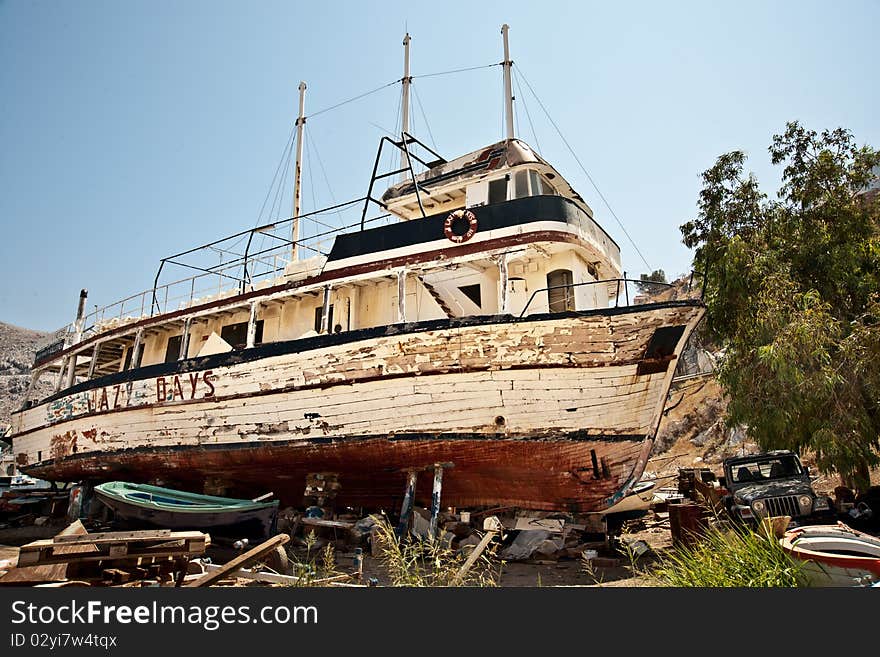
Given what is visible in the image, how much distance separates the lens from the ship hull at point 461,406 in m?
9.23

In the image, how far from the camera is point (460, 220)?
431 inches

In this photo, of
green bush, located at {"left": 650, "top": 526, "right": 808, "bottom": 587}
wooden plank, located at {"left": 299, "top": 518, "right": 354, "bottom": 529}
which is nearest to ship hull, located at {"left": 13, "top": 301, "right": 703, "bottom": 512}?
wooden plank, located at {"left": 299, "top": 518, "right": 354, "bottom": 529}

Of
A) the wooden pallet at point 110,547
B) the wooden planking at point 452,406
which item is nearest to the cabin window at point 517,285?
the wooden planking at point 452,406

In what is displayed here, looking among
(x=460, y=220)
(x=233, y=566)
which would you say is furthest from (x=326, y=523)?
(x=460, y=220)

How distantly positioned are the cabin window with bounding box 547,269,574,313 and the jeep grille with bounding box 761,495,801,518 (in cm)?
457

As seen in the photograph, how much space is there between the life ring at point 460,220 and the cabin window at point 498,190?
3.27 feet

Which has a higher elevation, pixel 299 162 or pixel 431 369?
pixel 299 162

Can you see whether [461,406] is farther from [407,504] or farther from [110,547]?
[110,547]

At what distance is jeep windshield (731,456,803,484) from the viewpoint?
400 inches

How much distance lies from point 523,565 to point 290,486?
18.2ft

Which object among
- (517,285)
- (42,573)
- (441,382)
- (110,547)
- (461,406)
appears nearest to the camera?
(42,573)

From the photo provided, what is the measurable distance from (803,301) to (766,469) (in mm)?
3399

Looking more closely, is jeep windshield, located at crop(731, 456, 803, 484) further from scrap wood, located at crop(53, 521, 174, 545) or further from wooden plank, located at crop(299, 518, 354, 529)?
scrap wood, located at crop(53, 521, 174, 545)

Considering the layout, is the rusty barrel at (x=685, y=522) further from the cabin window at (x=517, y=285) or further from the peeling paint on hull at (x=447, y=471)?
the cabin window at (x=517, y=285)
